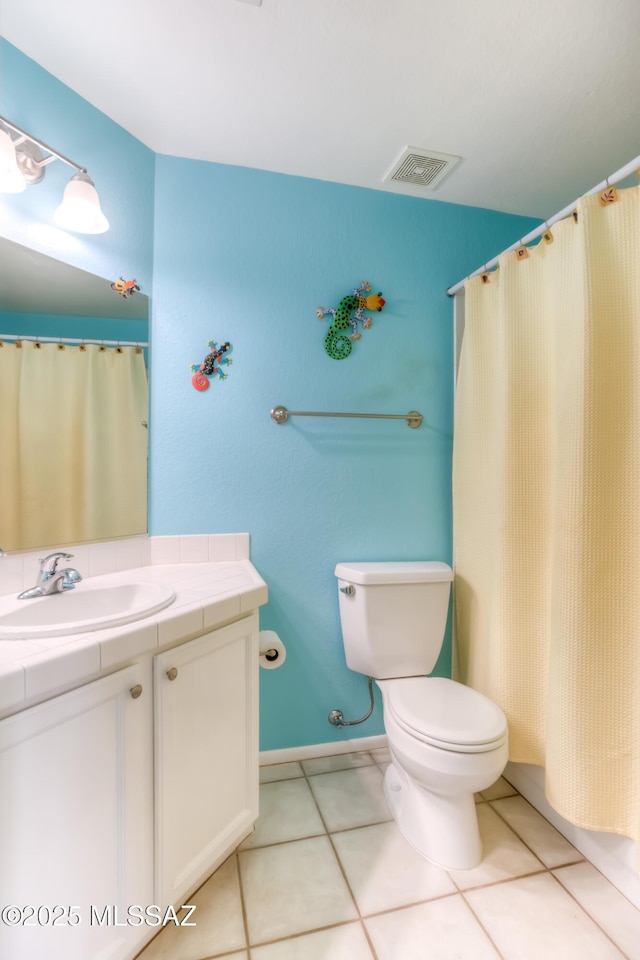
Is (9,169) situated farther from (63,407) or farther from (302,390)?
(302,390)

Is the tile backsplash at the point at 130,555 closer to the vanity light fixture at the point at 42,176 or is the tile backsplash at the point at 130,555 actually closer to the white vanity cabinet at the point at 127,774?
the white vanity cabinet at the point at 127,774

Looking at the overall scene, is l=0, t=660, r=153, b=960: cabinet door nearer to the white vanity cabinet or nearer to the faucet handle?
the white vanity cabinet

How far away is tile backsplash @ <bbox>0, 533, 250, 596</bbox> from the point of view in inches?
46.3

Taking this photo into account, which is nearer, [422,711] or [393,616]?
[422,711]

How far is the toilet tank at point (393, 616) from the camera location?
5.24ft

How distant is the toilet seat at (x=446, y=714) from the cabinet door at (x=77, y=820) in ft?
2.45

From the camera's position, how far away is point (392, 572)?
5.27ft

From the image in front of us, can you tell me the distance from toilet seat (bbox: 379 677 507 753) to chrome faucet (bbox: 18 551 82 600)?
1.06 meters

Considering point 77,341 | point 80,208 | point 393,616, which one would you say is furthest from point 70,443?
point 393,616

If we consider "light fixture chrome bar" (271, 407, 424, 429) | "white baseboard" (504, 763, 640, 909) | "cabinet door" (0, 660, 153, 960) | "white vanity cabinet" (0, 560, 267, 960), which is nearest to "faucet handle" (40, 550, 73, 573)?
"white vanity cabinet" (0, 560, 267, 960)

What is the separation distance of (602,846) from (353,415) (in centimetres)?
156

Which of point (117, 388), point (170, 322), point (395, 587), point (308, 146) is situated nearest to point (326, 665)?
point (395, 587)

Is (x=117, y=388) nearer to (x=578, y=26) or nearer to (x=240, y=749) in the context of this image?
(x=240, y=749)

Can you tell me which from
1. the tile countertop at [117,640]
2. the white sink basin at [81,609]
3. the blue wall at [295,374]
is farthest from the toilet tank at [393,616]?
the white sink basin at [81,609]
